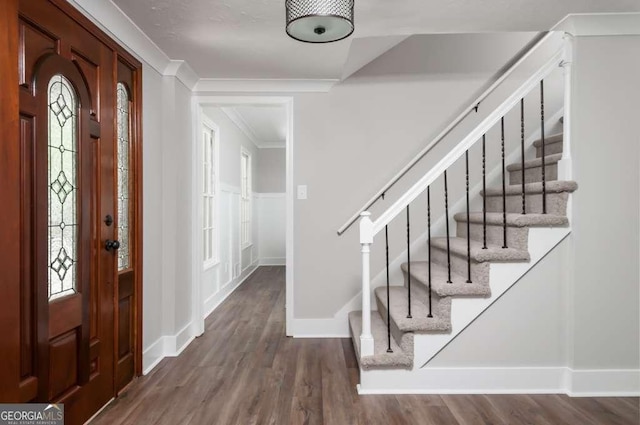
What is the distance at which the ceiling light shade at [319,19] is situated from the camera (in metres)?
1.49

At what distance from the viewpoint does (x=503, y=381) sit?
2.23 metres

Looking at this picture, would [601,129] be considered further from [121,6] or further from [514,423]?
[121,6]

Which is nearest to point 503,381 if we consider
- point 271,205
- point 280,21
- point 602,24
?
point 602,24

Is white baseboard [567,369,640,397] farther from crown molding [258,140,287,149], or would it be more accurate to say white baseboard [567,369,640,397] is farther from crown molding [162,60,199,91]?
crown molding [258,140,287,149]

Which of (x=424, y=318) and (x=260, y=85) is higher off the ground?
(x=260, y=85)

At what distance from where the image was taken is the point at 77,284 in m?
1.79

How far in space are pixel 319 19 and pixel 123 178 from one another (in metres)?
1.49

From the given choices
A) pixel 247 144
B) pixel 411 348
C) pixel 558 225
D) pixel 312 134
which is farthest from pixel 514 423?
pixel 247 144

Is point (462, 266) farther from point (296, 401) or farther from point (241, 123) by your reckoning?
point (241, 123)

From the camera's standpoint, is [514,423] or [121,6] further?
[121,6]

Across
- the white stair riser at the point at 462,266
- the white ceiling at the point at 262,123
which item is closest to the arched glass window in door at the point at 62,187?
the white stair riser at the point at 462,266

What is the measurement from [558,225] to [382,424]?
147 centimetres

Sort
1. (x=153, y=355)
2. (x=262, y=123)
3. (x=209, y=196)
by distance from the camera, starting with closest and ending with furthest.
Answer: (x=153, y=355)
(x=209, y=196)
(x=262, y=123)

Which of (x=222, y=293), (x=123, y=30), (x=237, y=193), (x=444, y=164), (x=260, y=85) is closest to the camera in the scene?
(x=123, y=30)
